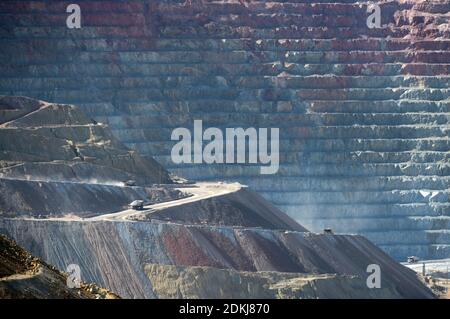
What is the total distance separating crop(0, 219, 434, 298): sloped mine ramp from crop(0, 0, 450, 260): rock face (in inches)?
1390

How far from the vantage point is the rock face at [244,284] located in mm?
85938

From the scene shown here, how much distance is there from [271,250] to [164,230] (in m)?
6.14

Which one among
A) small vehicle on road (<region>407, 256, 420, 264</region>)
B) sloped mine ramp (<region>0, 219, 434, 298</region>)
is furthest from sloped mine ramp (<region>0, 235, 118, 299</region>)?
small vehicle on road (<region>407, 256, 420, 264</region>)

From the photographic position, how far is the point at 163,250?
89.5 meters

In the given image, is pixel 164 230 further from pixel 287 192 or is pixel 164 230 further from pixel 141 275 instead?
pixel 287 192

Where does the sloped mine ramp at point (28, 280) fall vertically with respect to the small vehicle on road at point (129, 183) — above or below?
above

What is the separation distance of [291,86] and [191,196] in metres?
43.0

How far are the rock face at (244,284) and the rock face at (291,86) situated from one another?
40745 mm

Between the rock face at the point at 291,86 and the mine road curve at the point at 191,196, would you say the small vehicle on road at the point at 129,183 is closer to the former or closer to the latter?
the mine road curve at the point at 191,196

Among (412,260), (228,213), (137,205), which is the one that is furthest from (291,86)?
(137,205)

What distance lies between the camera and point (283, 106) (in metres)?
145

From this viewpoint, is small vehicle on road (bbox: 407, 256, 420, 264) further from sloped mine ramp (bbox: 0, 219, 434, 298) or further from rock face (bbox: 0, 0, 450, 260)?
sloped mine ramp (bbox: 0, 219, 434, 298)

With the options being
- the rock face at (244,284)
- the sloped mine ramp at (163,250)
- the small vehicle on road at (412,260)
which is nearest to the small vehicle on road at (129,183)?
the sloped mine ramp at (163,250)
